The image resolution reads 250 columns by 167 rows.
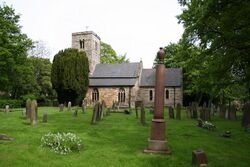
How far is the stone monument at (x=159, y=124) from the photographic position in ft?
34.3

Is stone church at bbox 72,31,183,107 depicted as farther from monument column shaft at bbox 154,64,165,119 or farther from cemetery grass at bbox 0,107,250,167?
monument column shaft at bbox 154,64,165,119

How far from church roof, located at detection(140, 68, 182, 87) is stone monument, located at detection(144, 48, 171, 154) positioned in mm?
40022

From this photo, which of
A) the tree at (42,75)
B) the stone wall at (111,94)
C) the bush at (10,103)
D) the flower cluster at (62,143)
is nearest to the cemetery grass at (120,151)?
the flower cluster at (62,143)

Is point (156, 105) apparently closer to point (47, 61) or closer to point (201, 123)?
point (201, 123)

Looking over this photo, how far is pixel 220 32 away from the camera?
16.7m

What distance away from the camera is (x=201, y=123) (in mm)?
17734

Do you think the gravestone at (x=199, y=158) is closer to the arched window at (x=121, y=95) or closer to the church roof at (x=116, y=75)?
the church roof at (x=116, y=75)

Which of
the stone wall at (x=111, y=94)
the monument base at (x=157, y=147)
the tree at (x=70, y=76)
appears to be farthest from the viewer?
the stone wall at (x=111, y=94)

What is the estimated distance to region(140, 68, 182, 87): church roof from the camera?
5109cm

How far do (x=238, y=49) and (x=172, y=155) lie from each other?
8182mm

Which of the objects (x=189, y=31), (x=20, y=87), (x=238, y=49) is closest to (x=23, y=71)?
(x=20, y=87)

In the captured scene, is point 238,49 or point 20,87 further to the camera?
point 20,87

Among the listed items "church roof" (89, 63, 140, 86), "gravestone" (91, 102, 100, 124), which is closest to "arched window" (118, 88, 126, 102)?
"church roof" (89, 63, 140, 86)

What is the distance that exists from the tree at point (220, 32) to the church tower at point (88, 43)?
34327 millimetres
